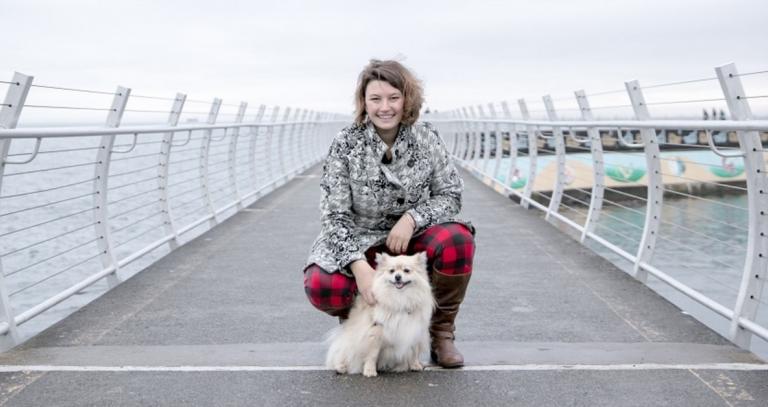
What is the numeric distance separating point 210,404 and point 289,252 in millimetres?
4000

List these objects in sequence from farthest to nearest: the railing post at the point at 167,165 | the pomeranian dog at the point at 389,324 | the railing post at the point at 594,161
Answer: the railing post at the point at 167,165
the railing post at the point at 594,161
the pomeranian dog at the point at 389,324

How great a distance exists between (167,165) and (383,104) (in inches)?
161

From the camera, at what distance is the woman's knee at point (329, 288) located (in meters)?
3.47

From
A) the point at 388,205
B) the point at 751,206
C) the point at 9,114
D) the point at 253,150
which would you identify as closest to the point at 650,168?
the point at 751,206

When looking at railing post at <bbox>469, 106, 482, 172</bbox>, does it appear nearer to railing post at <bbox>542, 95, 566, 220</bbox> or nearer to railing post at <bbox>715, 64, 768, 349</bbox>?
railing post at <bbox>542, 95, 566, 220</bbox>

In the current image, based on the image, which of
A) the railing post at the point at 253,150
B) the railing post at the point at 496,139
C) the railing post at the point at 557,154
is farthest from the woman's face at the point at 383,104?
the railing post at the point at 496,139

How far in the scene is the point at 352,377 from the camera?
3529 mm

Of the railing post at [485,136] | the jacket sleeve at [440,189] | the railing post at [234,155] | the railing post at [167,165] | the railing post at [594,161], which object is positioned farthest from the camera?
the railing post at [485,136]

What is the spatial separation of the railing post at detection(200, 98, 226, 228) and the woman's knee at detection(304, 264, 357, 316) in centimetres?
550

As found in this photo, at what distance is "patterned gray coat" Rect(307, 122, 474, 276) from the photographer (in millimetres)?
3547

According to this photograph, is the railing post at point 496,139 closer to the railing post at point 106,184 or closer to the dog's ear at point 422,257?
the railing post at point 106,184

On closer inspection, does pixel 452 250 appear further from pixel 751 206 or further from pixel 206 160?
pixel 206 160

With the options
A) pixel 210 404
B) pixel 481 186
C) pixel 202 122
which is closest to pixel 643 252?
pixel 210 404

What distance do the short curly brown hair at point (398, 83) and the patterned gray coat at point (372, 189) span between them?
87 millimetres
